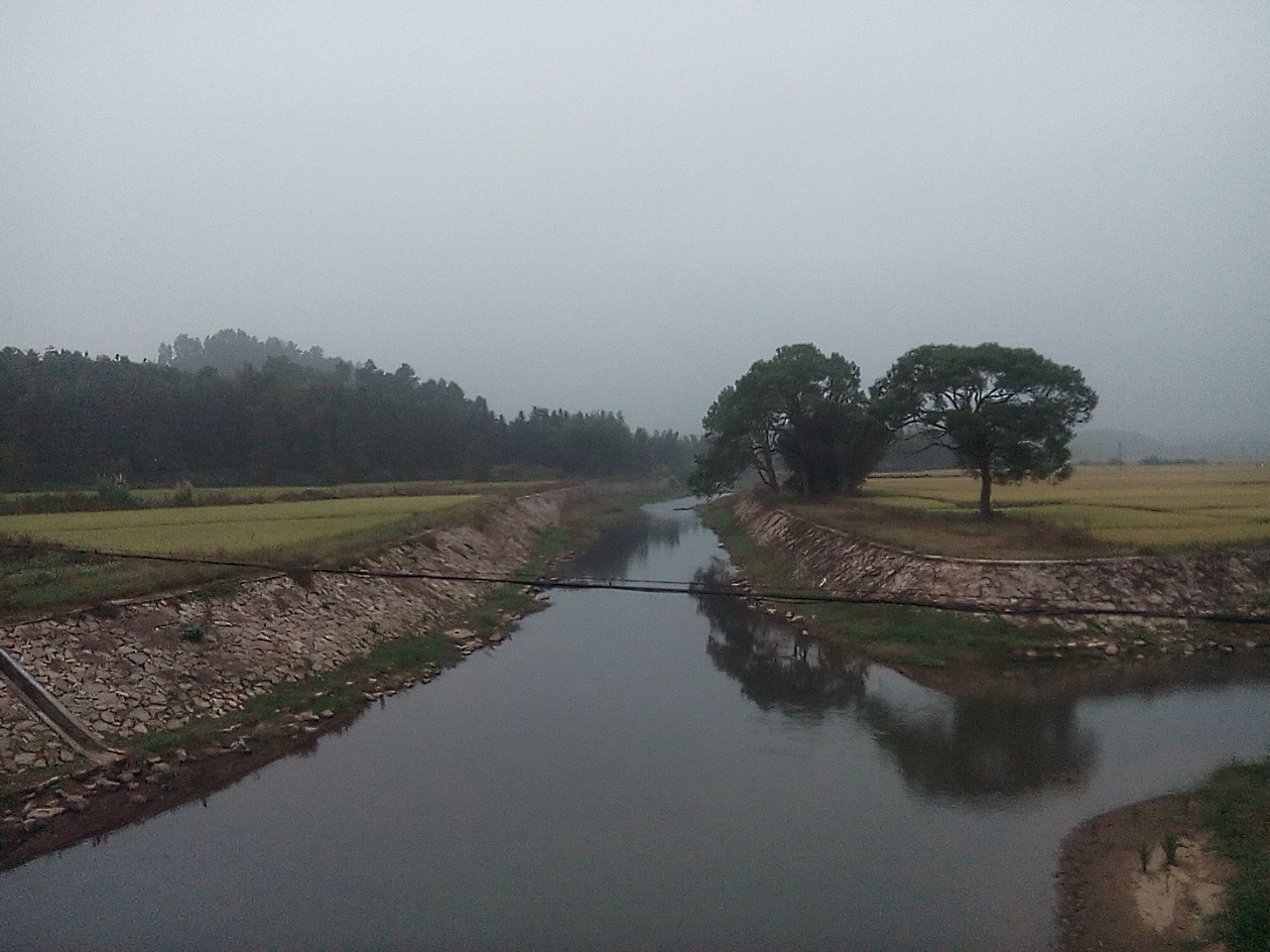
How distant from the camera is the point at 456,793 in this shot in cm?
1040

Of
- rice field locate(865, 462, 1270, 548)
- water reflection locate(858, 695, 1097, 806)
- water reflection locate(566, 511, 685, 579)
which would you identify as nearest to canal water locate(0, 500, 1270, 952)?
water reflection locate(858, 695, 1097, 806)

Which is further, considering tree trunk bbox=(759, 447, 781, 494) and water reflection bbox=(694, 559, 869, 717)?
tree trunk bbox=(759, 447, 781, 494)

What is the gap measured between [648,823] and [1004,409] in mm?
17569

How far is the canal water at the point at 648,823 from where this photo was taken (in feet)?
24.6

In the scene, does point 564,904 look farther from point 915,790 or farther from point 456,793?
point 915,790

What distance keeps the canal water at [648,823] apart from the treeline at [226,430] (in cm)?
3307

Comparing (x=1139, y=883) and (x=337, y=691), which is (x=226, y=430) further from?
(x=1139, y=883)

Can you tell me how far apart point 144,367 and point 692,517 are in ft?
121

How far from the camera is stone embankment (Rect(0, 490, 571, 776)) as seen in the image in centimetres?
1091

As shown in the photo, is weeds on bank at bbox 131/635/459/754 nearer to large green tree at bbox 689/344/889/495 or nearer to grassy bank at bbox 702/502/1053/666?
grassy bank at bbox 702/502/1053/666

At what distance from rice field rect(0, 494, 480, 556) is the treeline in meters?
14.1

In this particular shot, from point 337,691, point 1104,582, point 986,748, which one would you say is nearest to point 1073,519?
point 1104,582

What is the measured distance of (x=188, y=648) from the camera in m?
13.0

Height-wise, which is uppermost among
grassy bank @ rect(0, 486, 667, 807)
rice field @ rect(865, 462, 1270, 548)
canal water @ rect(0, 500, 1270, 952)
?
rice field @ rect(865, 462, 1270, 548)
